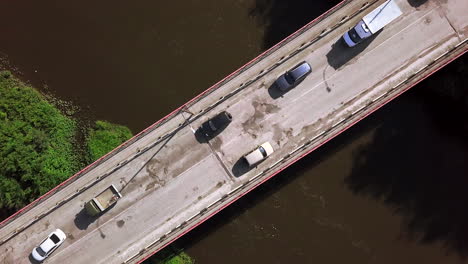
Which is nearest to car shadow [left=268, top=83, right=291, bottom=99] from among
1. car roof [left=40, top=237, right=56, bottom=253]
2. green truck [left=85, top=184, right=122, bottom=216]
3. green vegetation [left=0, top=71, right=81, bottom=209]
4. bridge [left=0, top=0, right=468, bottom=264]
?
bridge [left=0, top=0, right=468, bottom=264]

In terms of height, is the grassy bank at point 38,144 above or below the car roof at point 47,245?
above

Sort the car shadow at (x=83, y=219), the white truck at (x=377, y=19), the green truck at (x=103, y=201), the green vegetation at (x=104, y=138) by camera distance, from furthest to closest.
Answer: the green vegetation at (x=104, y=138) < the car shadow at (x=83, y=219) < the green truck at (x=103, y=201) < the white truck at (x=377, y=19)

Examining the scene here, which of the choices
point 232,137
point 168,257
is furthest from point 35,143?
point 232,137

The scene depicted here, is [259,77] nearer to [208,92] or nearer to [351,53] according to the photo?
[208,92]

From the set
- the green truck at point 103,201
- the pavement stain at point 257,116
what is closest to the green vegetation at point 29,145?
the green truck at point 103,201

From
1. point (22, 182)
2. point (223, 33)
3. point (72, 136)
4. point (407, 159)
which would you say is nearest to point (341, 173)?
point (407, 159)

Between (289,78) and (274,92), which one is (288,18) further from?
(274,92)

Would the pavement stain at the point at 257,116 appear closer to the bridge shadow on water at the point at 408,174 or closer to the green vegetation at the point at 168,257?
the bridge shadow on water at the point at 408,174
